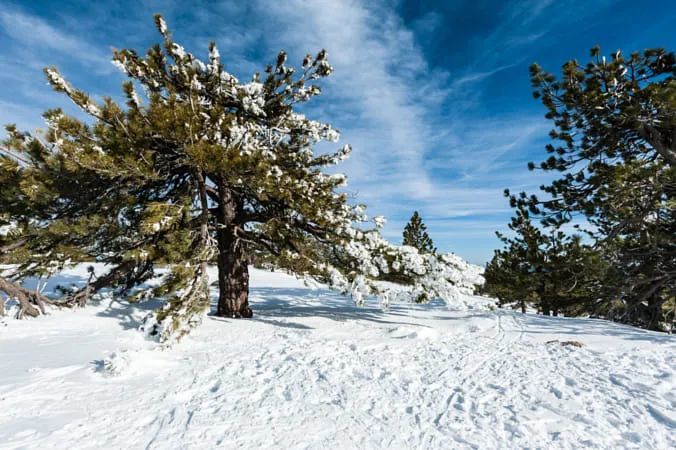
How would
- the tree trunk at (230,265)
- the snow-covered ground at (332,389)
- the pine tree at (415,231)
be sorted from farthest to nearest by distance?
the pine tree at (415,231) < the tree trunk at (230,265) < the snow-covered ground at (332,389)

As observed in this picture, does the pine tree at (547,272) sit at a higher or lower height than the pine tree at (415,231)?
lower

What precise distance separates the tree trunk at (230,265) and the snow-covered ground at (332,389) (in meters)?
1.33

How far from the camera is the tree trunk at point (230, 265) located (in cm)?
791

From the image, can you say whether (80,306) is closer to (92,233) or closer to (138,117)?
(92,233)

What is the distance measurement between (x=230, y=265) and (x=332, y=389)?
4.93 m

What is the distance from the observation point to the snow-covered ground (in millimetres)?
2889

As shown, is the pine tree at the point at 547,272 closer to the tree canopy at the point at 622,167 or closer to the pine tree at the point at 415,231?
the tree canopy at the point at 622,167

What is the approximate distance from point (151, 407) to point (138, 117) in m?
4.98

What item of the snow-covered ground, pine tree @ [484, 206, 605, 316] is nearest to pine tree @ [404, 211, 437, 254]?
pine tree @ [484, 206, 605, 316]

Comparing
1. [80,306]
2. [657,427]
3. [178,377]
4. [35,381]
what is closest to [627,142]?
[657,427]

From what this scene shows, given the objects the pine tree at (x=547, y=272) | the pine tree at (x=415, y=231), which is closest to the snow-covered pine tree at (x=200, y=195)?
the pine tree at (x=547, y=272)

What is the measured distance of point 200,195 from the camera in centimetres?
716

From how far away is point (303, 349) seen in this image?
5461 millimetres

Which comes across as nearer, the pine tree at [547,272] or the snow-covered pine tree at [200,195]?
the snow-covered pine tree at [200,195]
